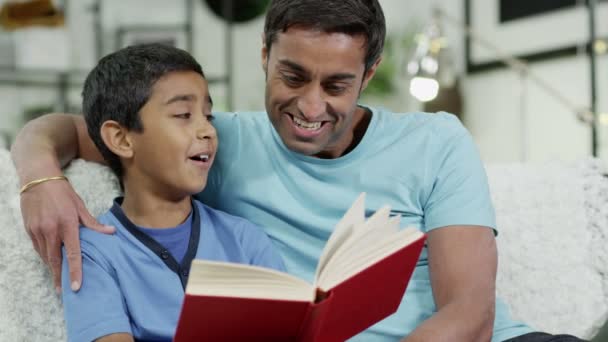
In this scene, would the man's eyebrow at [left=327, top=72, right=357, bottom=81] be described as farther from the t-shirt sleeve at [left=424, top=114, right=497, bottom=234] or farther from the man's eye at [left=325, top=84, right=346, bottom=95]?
the t-shirt sleeve at [left=424, top=114, right=497, bottom=234]

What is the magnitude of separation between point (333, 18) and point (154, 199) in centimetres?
41

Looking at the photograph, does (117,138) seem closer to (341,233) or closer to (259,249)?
(259,249)

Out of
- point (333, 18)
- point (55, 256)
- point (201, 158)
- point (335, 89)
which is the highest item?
point (333, 18)

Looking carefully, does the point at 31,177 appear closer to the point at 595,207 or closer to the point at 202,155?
the point at 202,155

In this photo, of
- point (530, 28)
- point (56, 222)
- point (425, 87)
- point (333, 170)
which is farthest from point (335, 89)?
point (530, 28)

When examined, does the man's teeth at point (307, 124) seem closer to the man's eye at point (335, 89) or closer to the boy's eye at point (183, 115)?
the man's eye at point (335, 89)

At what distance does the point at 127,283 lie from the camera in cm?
111

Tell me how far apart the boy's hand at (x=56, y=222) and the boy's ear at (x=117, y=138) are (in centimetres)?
10

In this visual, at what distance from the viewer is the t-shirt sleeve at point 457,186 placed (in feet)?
3.90

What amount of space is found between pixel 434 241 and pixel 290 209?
258 mm

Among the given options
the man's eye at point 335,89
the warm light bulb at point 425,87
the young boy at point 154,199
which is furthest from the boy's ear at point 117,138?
the warm light bulb at point 425,87

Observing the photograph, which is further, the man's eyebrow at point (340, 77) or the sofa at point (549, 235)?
the sofa at point (549, 235)

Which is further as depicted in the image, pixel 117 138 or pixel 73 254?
pixel 117 138

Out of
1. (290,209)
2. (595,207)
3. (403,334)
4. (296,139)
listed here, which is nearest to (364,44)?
(296,139)
